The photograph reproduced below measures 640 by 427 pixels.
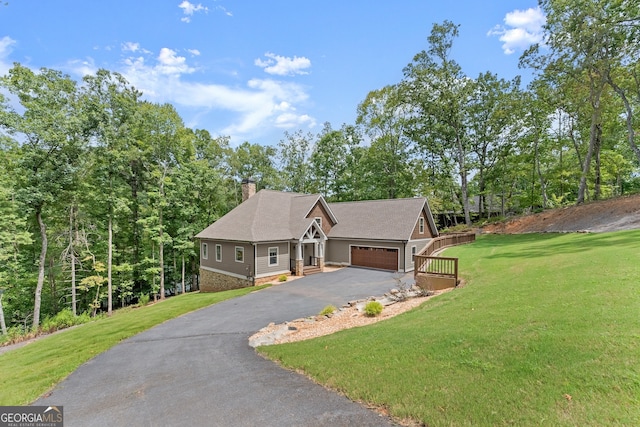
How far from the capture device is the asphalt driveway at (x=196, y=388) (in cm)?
489

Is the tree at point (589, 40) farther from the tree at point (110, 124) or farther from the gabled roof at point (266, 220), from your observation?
the tree at point (110, 124)

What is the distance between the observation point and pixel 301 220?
22875 mm

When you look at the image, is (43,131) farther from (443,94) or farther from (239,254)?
(443,94)

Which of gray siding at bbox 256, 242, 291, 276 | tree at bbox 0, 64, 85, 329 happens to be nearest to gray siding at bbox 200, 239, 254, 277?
gray siding at bbox 256, 242, 291, 276

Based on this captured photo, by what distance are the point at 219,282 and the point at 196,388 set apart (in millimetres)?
17062

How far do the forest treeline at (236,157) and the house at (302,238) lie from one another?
24.2ft

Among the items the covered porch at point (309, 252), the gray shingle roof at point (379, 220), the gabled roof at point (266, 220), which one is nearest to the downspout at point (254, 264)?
the gabled roof at point (266, 220)

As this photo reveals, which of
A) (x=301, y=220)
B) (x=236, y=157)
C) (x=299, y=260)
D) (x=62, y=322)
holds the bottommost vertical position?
(x=62, y=322)

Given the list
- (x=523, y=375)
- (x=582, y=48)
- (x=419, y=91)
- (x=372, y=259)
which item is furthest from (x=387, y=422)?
(x=419, y=91)

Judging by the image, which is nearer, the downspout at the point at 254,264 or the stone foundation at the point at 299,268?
the downspout at the point at 254,264

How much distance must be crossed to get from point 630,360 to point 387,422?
12.1ft

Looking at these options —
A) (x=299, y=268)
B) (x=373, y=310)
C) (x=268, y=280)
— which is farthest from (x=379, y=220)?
(x=373, y=310)

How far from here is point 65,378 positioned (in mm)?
7418

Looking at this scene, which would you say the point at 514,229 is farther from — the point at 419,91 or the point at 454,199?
the point at 419,91
